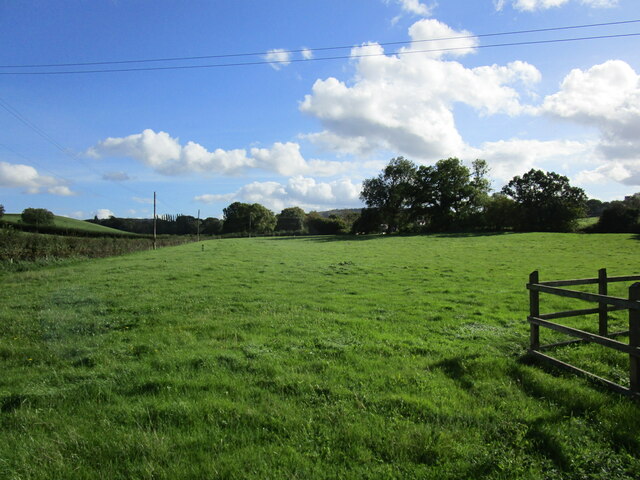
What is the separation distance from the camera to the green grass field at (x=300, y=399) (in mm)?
3574

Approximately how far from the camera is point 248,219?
113625mm

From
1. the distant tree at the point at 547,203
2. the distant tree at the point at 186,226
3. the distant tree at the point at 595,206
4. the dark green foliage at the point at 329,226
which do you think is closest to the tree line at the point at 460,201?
the distant tree at the point at 547,203

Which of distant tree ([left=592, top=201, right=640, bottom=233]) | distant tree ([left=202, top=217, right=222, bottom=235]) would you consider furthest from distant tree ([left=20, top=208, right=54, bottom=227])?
distant tree ([left=592, top=201, right=640, bottom=233])

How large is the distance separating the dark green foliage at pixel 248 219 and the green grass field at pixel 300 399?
104443 mm

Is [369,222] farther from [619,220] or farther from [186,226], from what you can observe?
[186,226]

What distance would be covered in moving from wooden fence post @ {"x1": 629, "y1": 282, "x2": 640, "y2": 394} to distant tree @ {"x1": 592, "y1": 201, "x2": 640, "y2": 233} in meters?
62.6

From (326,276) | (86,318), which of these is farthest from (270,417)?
(326,276)

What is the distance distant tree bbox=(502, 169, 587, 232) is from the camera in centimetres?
5891

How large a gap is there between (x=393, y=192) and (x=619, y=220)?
126 feet

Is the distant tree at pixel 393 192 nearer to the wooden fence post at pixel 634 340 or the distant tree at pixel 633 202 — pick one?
the distant tree at pixel 633 202

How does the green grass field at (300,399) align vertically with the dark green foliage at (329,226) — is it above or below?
below

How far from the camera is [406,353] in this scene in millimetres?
6703

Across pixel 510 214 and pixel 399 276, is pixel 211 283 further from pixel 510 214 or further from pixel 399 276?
pixel 510 214

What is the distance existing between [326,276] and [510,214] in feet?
179
